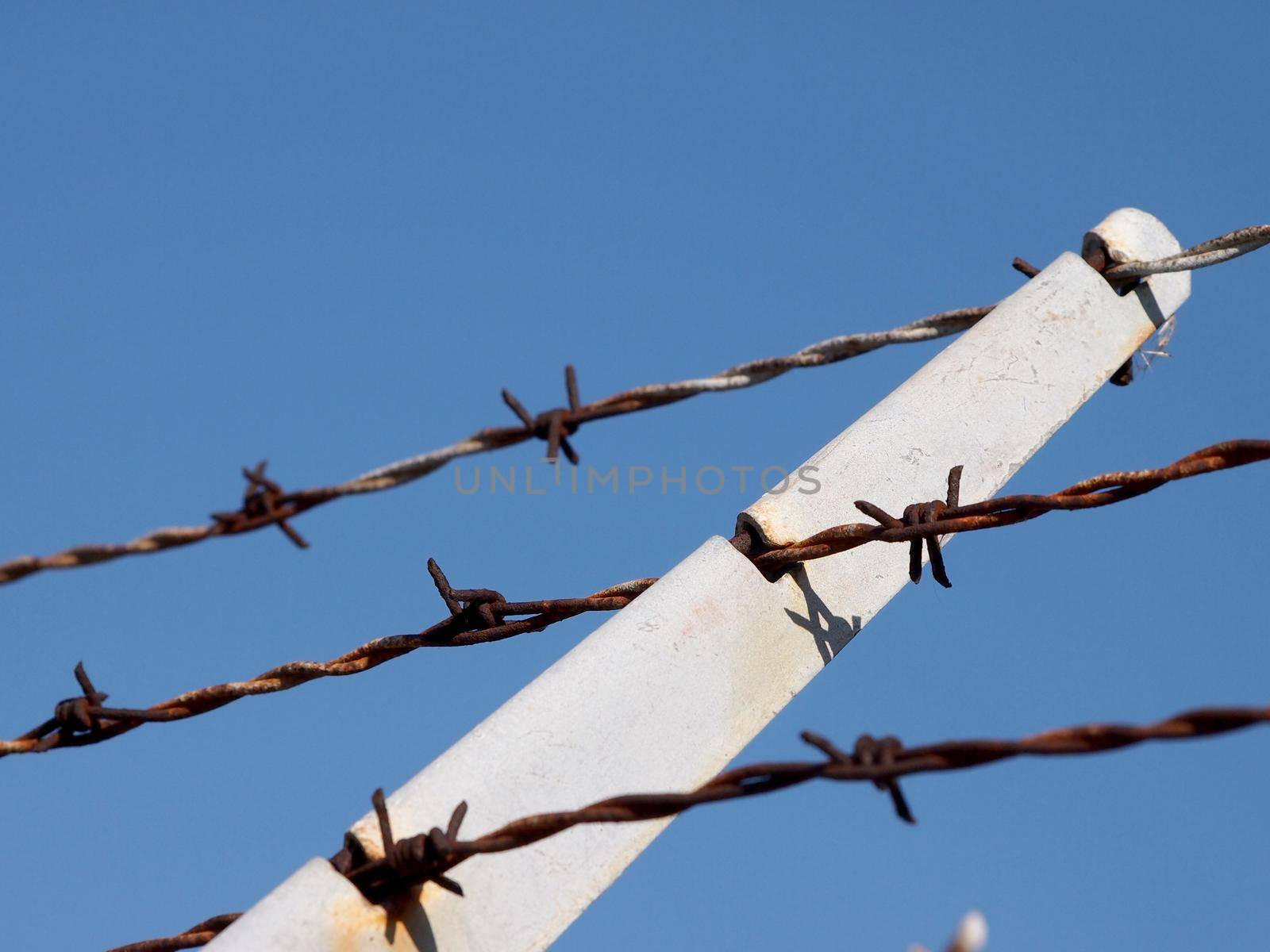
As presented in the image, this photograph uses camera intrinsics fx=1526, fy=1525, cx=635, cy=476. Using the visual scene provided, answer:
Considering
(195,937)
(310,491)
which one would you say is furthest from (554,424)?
(195,937)

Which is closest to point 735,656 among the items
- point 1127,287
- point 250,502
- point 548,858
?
point 548,858

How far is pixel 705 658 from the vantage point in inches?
107

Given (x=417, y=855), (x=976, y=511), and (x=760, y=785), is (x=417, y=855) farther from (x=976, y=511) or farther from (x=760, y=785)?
(x=976, y=511)

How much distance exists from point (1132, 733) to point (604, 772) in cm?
98

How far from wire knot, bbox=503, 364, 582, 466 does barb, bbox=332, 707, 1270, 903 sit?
1.70 ft

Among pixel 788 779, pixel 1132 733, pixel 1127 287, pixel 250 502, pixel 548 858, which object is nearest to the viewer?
pixel 1132 733

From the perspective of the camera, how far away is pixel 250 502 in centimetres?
229

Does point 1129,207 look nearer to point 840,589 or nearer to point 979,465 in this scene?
point 979,465

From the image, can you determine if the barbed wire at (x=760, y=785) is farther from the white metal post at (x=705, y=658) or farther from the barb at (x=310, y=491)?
the barb at (x=310, y=491)

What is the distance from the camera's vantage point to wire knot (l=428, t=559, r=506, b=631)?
3.06 metres

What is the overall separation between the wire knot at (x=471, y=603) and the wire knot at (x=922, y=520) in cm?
80

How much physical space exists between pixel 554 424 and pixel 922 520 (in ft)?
2.60

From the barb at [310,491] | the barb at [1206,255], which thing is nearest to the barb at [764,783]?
the barb at [310,491]

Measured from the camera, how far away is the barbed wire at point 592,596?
2576 mm
